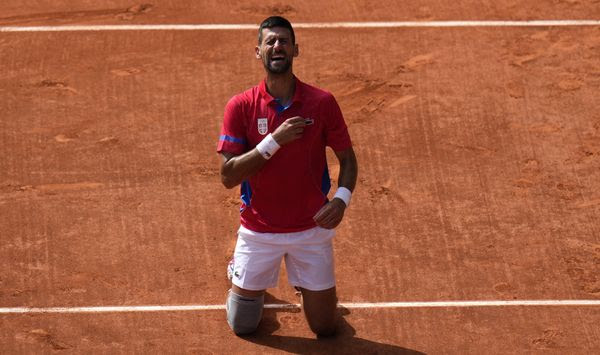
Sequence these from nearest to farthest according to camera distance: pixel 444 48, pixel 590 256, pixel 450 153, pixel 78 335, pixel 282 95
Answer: pixel 282 95 → pixel 78 335 → pixel 590 256 → pixel 450 153 → pixel 444 48

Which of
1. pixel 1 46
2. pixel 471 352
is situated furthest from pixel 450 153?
pixel 1 46

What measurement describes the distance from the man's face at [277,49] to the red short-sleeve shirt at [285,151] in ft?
0.81

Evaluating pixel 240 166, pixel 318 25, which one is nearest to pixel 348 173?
pixel 240 166

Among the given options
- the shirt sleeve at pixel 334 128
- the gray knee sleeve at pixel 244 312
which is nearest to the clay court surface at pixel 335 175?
the gray knee sleeve at pixel 244 312

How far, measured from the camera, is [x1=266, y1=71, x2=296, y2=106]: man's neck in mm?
9711

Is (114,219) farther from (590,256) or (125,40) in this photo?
(590,256)

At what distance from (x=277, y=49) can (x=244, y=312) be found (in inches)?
80.9

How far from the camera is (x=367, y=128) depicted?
13094 mm

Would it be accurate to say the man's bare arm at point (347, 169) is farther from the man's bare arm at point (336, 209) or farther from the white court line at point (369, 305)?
the white court line at point (369, 305)

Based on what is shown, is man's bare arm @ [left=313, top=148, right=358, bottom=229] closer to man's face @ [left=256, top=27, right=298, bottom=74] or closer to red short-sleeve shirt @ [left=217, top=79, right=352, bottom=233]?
red short-sleeve shirt @ [left=217, top=79, right=352, bottom=233]

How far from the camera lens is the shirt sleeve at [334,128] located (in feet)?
32.3

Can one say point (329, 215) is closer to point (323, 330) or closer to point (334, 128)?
point (334, 128)

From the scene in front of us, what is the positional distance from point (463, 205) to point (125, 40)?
14.0 feet

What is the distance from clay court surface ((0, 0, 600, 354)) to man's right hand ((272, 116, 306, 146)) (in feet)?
5.95
